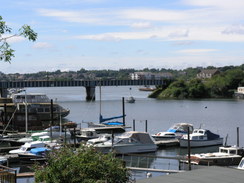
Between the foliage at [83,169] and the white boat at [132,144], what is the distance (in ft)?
111

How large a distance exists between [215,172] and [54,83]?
17555 centimetres

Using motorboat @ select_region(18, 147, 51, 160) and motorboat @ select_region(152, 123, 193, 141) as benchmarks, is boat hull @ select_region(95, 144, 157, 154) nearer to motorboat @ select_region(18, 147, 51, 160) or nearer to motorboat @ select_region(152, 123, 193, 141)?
motorboat @ select_region(18, 147, 51, 160)

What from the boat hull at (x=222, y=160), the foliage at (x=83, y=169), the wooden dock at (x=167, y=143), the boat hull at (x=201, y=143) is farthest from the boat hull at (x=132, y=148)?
the foliage at (x=83, y=169)

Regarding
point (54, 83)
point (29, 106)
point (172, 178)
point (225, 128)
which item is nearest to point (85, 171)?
point (172, 178)

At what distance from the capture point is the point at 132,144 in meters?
54.7

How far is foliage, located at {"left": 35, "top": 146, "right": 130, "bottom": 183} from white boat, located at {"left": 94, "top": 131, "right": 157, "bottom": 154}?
33.7 m

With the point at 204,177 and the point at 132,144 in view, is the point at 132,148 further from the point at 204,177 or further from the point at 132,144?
the point at 204,177

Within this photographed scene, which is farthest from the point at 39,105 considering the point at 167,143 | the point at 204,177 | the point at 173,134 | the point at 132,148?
the point at 204,177

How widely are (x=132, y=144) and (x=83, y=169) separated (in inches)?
1465

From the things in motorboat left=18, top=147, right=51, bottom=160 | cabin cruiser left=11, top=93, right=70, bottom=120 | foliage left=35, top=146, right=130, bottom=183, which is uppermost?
foliage left=35, top=146, right=130, bottom=183

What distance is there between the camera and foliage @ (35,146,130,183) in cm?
1770

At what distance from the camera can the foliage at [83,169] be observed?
58.1 feet

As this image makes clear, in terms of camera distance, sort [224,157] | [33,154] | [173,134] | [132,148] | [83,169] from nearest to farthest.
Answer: [83,169] → [224,157] → [33,154] → [132,148] → [173,134]

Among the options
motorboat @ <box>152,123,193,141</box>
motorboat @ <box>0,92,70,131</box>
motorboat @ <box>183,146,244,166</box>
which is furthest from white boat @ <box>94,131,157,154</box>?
motorboat @ <box>0,92,70,131</box>
